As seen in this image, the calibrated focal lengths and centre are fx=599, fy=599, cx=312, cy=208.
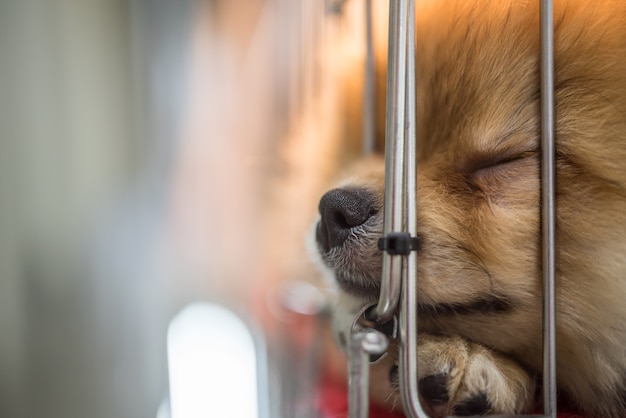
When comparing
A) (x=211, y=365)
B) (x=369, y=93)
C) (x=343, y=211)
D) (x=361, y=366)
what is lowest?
(x=211, y=365)

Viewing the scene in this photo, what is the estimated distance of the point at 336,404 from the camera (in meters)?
0.67

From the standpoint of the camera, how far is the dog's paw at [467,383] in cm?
50

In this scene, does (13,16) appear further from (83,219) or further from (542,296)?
(542,296)

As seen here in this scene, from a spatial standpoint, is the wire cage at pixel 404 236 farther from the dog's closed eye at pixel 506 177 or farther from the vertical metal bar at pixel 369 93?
the vertical metal bar at pixel 369 93

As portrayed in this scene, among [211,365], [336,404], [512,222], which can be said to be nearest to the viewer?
[512,222]

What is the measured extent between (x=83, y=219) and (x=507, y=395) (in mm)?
723

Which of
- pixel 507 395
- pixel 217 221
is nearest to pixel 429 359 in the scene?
pixel 507 395

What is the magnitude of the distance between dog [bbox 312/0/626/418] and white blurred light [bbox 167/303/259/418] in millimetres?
339

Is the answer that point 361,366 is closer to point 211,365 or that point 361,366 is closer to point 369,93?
point 369,93

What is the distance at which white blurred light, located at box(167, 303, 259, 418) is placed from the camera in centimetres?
83

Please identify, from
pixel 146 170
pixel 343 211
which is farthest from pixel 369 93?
pixel 146 170

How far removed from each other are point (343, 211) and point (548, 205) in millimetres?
179

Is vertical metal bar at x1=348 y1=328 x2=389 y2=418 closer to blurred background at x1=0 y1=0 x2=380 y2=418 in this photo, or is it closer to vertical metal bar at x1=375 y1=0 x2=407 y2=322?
vertical metal bar at x1=375 y1=0 x2=407 y2=322

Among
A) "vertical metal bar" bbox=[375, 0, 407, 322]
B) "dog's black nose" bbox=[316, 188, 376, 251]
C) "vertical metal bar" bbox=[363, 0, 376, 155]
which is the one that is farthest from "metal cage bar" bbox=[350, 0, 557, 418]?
"vertical metal bar" bbox=[363, 0, 376, 155]
